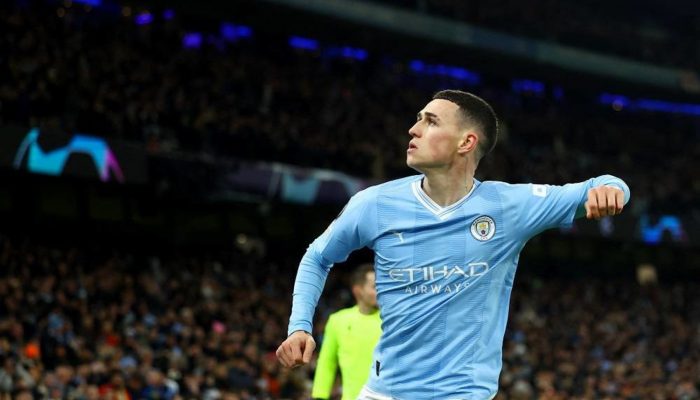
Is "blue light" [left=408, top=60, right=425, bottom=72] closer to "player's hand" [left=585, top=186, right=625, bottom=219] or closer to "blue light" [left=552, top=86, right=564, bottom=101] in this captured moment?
"blue light" [left=552, top=86, right=564, bottom=101]

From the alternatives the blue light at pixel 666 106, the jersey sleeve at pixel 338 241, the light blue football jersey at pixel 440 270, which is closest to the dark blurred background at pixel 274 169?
the blue light at pixel 666 106

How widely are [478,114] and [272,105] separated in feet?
70.0

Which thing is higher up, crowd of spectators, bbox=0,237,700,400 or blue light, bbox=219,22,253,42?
blue light, bbox=219,22,253,42

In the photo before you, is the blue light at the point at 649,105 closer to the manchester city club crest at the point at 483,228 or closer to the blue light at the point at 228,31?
the blue light at the point at 228,31

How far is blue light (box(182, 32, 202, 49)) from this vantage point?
87.8 ft

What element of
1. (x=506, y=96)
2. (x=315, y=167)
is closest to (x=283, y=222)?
(x=315, y=167)

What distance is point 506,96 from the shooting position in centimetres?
3556

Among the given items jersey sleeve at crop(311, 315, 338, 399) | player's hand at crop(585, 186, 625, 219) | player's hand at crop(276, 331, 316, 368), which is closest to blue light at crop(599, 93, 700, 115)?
jersey sleeve at crop(311, 315, 338, 399)

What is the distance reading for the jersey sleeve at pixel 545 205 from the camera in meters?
4.53

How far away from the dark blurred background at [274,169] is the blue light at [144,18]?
0.09 meters

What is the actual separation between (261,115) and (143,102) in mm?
3811

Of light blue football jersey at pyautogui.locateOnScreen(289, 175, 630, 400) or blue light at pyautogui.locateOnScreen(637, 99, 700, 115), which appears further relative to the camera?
blue light at pyautogui.locateOnScreen(637, 99, 700, 115)

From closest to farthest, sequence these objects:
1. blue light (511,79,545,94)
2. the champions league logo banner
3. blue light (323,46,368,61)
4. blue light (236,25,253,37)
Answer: the champions league logo banner < blue light (236,25,253,37) < blue light (323,46,368,61) < blue light (511,79,545,94)

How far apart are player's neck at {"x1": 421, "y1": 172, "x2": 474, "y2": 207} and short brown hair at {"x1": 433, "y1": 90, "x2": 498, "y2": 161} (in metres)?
0.23
